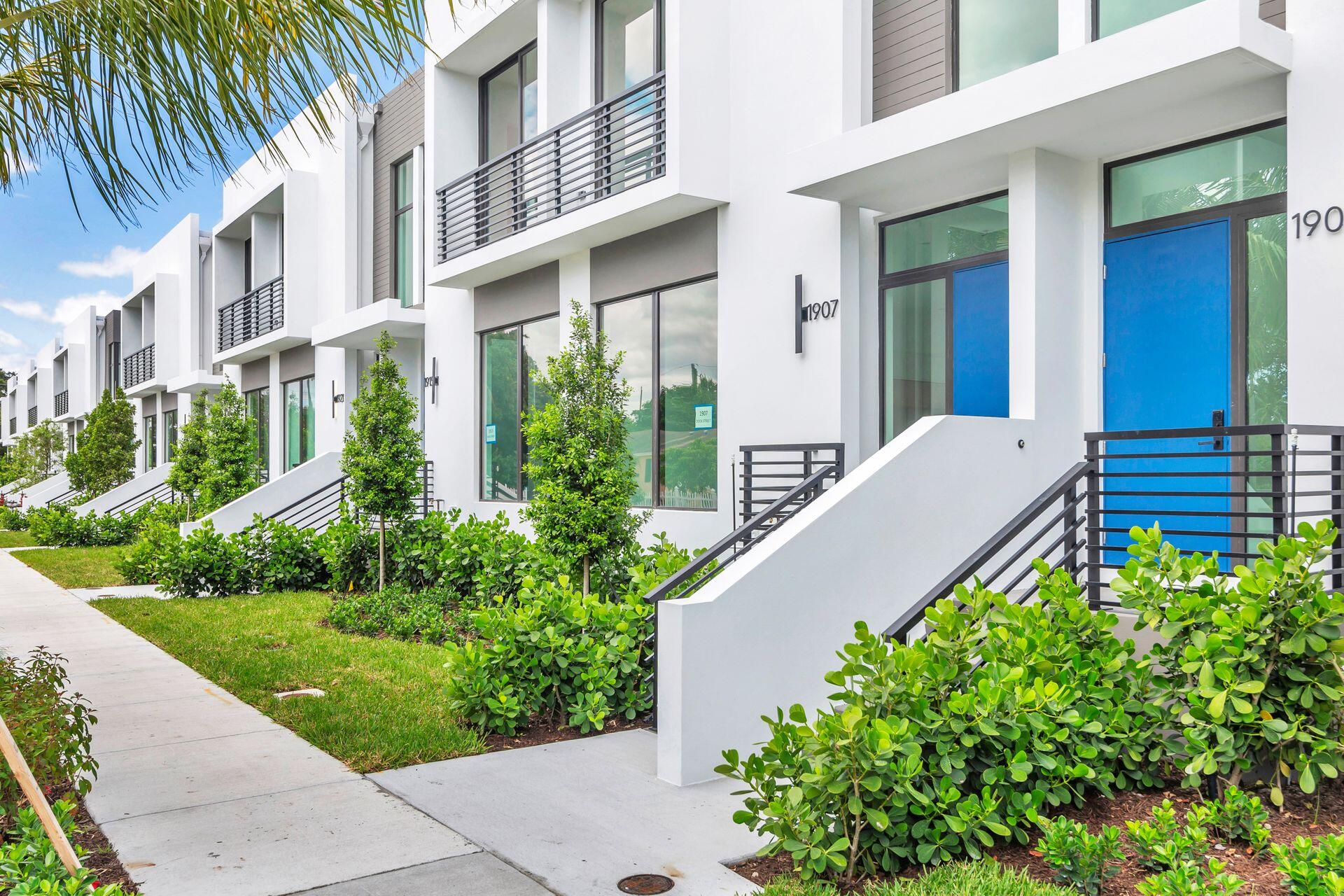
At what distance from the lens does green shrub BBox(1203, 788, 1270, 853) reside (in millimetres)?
4184

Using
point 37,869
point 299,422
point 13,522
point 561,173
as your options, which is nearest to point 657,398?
point 561,173

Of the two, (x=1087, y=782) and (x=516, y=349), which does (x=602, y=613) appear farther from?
(x=516, y=349)

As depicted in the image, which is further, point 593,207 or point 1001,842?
point 593,207

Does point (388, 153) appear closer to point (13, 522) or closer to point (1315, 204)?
point (1315, 204)

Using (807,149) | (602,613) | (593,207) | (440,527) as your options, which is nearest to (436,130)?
(593,207)

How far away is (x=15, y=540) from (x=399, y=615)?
19678mm

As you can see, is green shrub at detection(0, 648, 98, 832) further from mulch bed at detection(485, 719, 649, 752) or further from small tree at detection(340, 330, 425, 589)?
small tree at detection(340, 330, 425, 589)

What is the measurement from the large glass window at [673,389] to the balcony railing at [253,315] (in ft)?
40.1

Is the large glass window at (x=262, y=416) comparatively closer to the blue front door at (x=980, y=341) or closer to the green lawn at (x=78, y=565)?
the green lawn at (x=78, y=565)

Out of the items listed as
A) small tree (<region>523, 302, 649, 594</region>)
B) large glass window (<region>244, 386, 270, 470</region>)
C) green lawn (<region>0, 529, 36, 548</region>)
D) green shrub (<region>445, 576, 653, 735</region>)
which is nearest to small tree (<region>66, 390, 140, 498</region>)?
green lawn (<region>0, 529, 36, 548</region>)

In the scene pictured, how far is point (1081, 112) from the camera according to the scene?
7199 millimetres

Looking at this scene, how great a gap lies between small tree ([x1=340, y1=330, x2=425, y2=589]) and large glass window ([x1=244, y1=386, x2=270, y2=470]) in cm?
1210

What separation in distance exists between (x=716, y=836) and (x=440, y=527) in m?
8.64

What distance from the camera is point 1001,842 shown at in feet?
14.9
